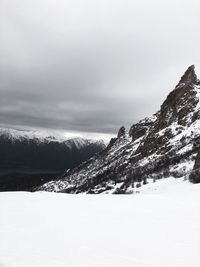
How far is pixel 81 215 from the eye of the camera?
44.6 feet

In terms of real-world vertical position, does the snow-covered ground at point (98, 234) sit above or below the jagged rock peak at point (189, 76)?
below

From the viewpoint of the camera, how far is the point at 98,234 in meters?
11.0

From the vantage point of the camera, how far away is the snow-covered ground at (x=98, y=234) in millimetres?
8766

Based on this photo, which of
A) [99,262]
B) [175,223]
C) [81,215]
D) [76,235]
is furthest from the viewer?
[81,215]

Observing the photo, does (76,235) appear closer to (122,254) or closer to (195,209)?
(122,254)

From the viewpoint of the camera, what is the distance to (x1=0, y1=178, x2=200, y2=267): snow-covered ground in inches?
345

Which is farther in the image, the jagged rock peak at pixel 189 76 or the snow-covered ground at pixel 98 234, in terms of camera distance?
the jagged rock peak at pixel 189 76

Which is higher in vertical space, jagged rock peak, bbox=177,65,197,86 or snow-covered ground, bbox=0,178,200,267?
jagged rock peak, bbox=177,65,197,86

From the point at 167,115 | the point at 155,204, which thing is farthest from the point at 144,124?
the point at 155,204

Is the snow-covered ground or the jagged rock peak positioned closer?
the snow-covered ground

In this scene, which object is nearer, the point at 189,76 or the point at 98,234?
the point at 98,234

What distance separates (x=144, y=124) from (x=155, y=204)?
162m

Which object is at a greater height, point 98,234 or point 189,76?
point 189,76

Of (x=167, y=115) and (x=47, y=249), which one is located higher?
(x=167, y=115)
